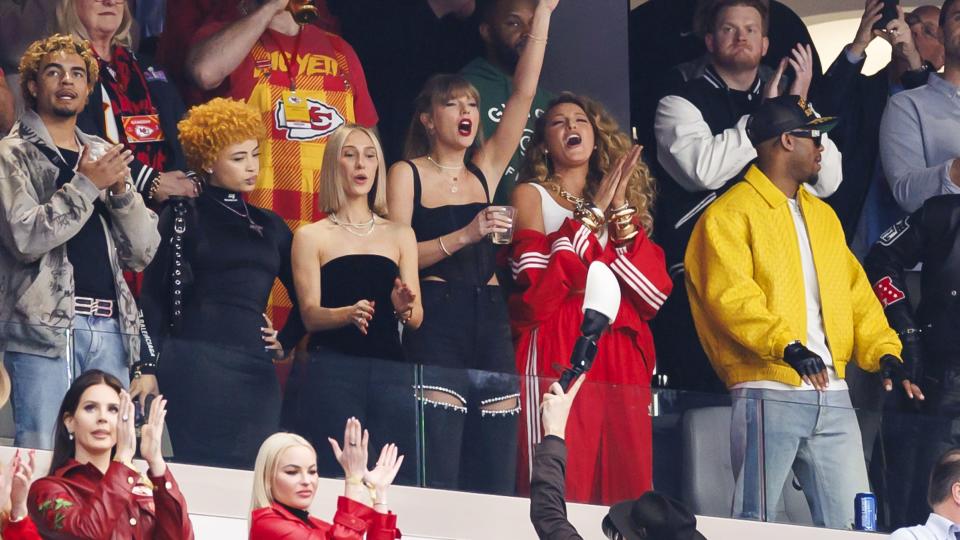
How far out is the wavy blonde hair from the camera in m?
9.84

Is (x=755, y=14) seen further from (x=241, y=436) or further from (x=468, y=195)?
(x=241, y=436)

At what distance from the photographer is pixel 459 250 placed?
371 inches

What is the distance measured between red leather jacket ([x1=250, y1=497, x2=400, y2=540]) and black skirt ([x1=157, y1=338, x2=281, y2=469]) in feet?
4.27

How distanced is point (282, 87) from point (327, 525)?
3.26 metres

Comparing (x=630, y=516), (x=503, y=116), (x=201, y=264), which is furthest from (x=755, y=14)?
(x=630, y=516)

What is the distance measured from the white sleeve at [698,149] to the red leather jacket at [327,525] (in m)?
3.88

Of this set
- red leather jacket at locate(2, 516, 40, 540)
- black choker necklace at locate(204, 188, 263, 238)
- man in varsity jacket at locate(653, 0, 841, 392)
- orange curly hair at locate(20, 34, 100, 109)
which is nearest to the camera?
red leather jacket at locate(2, 516, 40, 540)

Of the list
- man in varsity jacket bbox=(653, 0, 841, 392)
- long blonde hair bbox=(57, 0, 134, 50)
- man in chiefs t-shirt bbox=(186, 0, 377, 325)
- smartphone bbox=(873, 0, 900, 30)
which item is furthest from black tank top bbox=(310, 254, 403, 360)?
smartphone bbox=(873, 0, 900, 30)

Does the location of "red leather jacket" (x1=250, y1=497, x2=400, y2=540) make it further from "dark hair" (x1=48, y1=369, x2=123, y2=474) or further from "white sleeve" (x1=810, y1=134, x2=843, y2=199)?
"white sleeve" (x1=810, y1=134, x2=843, y2=199)

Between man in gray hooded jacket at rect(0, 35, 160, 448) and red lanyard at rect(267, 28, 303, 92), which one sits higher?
red lanyard at rect(267, 28, 303, 92)

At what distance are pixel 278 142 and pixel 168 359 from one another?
69.1 inches

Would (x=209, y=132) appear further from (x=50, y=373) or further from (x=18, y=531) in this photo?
(x=18, y=531)

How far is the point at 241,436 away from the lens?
8102 millimetres

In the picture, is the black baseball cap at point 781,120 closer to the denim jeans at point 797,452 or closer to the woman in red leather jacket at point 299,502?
the denim jeans at point 797,452
